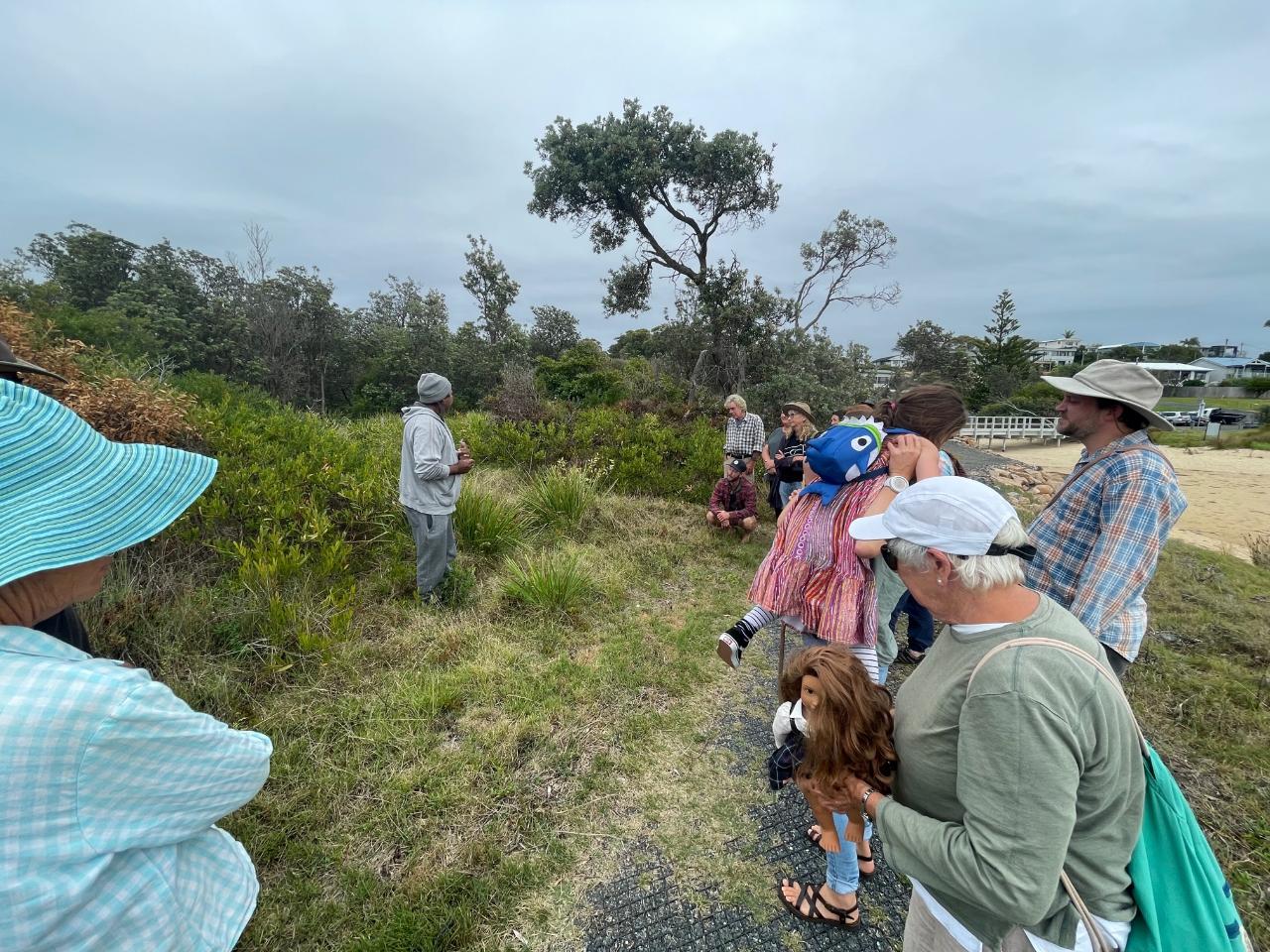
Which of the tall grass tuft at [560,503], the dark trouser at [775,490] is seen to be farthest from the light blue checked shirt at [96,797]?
the dark trouser at [775,490]

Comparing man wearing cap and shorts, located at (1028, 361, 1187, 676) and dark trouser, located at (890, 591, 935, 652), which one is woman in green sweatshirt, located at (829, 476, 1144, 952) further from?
dark trouser, located at (890, 591, 935, 652)

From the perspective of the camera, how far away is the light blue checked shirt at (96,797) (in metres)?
0.73

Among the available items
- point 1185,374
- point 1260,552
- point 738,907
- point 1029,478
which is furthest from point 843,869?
point 1185,374

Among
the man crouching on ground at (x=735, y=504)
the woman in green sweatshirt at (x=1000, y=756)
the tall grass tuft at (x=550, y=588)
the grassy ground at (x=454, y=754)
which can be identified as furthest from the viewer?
the man crouching on ground at (x=735, y=504)

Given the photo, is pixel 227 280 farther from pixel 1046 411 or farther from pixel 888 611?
pixel 1046 411

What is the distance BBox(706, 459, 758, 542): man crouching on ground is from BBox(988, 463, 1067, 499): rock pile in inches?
390

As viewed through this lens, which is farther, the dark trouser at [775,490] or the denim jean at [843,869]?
the dark trouser at [775,490]

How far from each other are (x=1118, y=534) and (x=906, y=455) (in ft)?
2.29

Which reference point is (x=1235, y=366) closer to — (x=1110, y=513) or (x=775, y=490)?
(x=775, y=490)

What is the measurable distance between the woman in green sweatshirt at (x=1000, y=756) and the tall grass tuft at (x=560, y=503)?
16.0ft

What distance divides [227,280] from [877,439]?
92.4 ft

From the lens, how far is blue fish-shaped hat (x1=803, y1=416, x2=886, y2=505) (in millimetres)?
2148

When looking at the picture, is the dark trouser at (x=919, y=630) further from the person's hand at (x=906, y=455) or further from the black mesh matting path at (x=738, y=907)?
the person's hand at (x=906, y=455)

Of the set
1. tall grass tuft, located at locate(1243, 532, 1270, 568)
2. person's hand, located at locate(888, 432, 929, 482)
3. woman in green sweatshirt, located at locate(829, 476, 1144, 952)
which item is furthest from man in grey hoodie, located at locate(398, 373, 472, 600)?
tall grass tuft, located at locate(1243, 532, 1270, 568)
